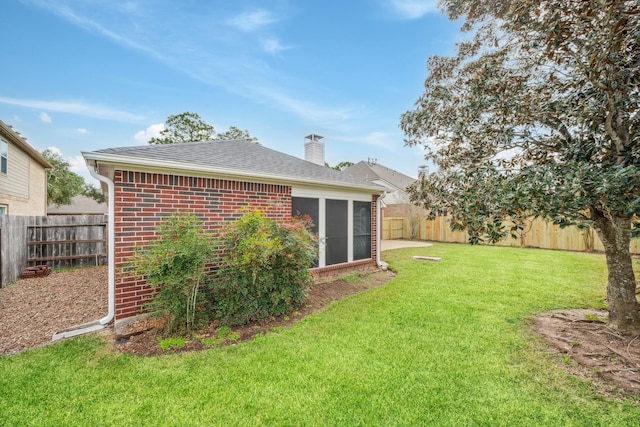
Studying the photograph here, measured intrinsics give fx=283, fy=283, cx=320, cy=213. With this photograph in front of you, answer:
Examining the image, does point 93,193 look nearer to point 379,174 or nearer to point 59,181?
point 59,181

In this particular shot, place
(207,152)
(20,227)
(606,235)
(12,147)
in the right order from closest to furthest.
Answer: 1. (606,235)
2. (207,152)
3. (20,227)
4. (12,147)

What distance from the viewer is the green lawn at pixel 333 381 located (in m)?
2.48

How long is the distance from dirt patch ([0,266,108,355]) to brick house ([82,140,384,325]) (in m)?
0.93

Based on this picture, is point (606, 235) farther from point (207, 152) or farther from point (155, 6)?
point (155, 6)

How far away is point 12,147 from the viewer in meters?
11.8

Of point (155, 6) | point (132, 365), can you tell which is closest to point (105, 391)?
point (132, 365)

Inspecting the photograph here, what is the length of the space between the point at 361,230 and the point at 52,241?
10243 mm

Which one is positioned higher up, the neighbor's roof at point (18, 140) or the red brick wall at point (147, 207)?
the neighbor's roof at point (18, 140)

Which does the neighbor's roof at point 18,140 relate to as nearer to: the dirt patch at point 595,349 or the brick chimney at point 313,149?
the brick chimney at point 313,149

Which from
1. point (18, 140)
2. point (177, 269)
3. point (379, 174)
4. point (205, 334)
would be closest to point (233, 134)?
point (379, 174)

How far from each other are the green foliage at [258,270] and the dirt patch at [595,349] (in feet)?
12.6

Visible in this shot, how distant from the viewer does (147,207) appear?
15.1 feet

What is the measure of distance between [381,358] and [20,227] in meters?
11.0

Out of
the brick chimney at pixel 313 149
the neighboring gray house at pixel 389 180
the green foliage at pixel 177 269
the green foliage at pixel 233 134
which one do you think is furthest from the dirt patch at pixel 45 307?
the green foliage at pixel 233 134
